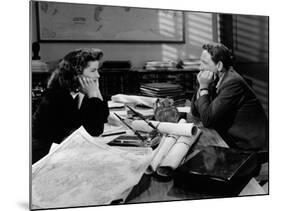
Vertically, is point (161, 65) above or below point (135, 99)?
above

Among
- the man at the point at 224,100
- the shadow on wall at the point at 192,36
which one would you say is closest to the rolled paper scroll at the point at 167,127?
the man at the point at 224,100

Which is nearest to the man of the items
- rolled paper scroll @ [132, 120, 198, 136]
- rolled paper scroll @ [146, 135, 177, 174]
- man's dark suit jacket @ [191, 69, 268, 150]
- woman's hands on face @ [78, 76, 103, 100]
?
man's dark suit jacket @ [191, 69, 268, 150]

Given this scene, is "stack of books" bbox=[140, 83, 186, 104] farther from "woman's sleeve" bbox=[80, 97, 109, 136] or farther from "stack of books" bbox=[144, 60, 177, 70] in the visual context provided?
"woman's sleeve" bbox=[80, 97, 109, 136]

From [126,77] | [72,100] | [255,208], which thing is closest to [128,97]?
[126,77]

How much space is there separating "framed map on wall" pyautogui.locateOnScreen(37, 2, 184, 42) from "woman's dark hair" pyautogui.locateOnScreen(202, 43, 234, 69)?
180 millimetres

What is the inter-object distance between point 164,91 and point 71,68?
0.55 meters

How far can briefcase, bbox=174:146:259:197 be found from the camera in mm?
2262

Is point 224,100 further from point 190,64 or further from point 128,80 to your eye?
point 128,80

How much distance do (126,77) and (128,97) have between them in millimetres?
116

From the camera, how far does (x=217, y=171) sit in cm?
229

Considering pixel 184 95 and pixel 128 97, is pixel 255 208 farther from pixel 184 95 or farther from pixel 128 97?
pixel 128 97

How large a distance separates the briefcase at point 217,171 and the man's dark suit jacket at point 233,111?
88mm

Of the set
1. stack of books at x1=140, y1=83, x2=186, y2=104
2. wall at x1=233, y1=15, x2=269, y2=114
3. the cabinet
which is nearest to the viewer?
the cabinet

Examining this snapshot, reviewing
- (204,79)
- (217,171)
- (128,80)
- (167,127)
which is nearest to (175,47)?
(204,79)
